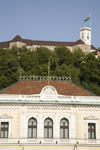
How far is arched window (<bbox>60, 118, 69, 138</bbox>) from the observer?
115 ft

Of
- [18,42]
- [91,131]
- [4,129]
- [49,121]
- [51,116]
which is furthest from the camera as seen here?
[18,42]

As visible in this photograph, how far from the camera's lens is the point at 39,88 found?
38.5 meters

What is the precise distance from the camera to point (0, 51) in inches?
4400

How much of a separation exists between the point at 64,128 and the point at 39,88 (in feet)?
19.1

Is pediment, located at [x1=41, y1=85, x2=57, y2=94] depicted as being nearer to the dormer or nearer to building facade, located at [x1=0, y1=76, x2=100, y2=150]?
building facade, located at [x1=0, y1=76, x2=100, y2=150]

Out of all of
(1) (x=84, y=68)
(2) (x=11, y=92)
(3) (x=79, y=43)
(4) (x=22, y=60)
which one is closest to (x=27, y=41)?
(3) (x=79, y=43)

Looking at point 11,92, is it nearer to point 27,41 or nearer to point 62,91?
point 62,91

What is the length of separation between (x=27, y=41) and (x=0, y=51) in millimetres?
68237

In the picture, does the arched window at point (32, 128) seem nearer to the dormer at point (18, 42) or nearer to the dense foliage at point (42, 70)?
the dense foliage at point (42, 70)

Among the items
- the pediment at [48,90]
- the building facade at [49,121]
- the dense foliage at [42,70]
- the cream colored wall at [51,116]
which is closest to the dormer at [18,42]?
the dense foliage at [42,70]

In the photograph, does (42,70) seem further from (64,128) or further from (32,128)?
(32,128)

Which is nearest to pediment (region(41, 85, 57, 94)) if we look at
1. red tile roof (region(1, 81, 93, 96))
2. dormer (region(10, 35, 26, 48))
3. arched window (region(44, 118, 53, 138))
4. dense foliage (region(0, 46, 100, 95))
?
red tile roof (region(1, 81, 93, 96))

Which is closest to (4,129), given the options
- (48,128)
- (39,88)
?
(48,128)

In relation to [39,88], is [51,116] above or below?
below
